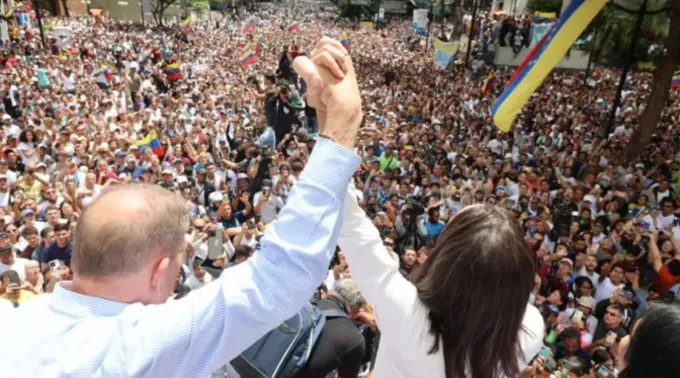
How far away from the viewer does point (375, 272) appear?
1.39 metres

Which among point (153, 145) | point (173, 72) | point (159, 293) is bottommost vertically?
point (173, 72)

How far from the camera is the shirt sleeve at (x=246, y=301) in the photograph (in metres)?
0.85

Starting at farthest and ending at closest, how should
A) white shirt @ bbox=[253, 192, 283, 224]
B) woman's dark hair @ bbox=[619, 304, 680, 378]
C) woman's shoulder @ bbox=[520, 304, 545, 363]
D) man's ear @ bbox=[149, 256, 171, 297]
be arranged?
white shirt @ bbox=[253, 192, 283, 224], woman's shoulder @ bbox=[520, 304, 545, 363], woman's dark hair @ bbox=[619, 304, 680, 378], man's ear @ bbox=[149, 256, 171, 297]

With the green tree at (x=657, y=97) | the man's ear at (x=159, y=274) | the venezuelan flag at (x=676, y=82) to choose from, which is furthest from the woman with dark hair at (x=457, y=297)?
the venezuelan flag at (x=676, y=82)

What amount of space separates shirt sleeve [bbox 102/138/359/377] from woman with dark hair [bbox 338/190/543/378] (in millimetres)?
520

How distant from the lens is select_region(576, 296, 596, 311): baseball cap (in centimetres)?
549

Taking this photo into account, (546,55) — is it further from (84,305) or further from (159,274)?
(84,305)

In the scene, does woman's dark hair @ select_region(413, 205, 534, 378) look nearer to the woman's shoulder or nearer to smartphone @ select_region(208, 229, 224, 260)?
the woman's shoulder

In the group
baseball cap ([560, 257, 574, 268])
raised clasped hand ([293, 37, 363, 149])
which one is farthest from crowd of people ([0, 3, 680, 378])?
raised clasped hand ([293, 37, 363, 149])

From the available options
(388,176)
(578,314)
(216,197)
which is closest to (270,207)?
(216,197)

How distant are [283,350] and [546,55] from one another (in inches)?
239

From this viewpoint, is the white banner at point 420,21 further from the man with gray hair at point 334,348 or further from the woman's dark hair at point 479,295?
the woman's dark hair at point 479,295

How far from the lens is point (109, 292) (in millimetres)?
937

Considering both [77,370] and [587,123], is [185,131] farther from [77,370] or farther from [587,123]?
[77,370]
